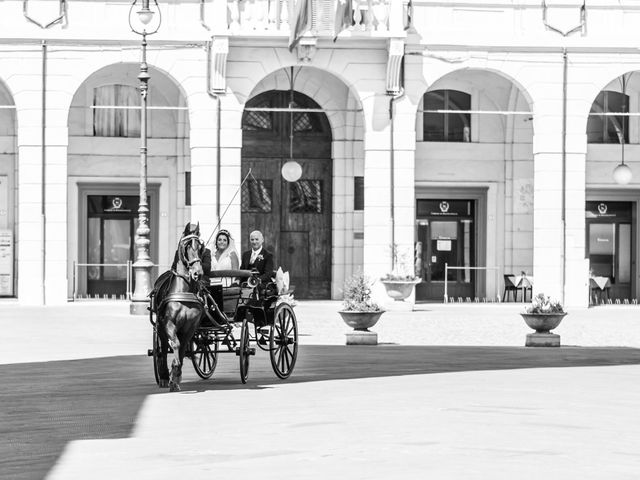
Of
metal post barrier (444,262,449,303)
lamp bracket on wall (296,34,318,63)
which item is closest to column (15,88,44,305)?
lamp bracket on wall (296,34,318,63)

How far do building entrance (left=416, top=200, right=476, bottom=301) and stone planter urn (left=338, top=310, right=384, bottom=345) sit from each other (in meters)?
16.9

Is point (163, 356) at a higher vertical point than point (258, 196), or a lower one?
lower

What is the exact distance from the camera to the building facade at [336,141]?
36.6 metres

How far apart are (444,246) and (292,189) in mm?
4493

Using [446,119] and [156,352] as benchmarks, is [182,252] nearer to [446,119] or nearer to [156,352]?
[156,352]

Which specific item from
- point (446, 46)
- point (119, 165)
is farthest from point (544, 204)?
point (119, 165)

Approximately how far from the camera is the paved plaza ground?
412 inches

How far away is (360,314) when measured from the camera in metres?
25.3

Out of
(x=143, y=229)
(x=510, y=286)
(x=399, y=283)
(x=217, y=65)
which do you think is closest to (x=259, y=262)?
(x=143, y=229)

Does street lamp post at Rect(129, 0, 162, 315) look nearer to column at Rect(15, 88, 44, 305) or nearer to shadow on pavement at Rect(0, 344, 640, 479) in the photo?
column at Rect(15, 88, 44, 305)

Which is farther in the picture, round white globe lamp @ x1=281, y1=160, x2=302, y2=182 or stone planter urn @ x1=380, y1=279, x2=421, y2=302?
round white globe lamp @ x1=281, y1=160, x2=302, y2=182

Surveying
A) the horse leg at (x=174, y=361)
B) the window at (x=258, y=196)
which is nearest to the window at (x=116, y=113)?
the window at (x=258, y=196)

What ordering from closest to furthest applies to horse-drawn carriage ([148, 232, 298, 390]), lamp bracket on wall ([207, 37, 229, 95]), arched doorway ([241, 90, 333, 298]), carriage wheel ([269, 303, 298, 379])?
horse-drawn carriage ([148, 232, 298, 390]), carriage wheel ([269, 303, 298, 379]), lamp bracket on wall ([207, 37, 229, 95]), arched doorway ([241, 90, 333, 298])

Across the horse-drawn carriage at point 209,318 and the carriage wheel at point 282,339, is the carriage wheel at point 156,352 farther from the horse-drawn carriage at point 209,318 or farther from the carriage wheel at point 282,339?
the carriage wheel at point 282,339
